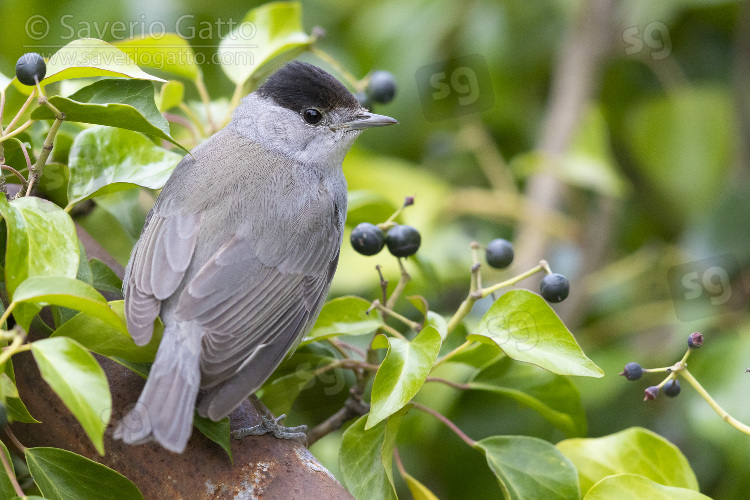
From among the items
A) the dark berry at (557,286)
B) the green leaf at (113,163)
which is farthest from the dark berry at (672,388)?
the green leaf at (113,163)

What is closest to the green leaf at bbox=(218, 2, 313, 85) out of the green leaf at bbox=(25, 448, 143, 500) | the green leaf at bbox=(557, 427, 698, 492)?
the green leaf at bbox=(25, 448, 143, 500)

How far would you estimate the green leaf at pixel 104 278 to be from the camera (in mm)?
2035

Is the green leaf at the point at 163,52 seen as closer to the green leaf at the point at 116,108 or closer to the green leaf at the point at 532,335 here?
the green leaf at the point at 116,108

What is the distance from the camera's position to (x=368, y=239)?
2264mm

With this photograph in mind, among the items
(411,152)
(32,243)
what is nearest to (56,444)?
(32,243)

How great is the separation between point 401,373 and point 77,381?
73 cm

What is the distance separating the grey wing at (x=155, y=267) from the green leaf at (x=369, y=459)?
1.75ft

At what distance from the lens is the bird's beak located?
9.29ft

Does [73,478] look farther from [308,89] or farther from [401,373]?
Answer: [308,89]

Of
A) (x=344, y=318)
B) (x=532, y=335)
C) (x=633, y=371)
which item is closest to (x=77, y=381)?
(x=344, y=318)

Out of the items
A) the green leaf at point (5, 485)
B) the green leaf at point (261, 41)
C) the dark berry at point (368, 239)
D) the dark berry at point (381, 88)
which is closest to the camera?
the green leaf at point (5, 485)

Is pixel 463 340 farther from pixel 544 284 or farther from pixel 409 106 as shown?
pixel 409 106

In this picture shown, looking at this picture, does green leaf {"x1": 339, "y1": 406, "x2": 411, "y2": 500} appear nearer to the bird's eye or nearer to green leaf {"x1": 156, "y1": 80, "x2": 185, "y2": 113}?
green leaf {"x1": 156, "y1": 80, "x2": 185, "y2": 113}

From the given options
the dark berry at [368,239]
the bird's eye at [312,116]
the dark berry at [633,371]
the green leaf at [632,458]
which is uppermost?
the bird's eye at [312,116]
